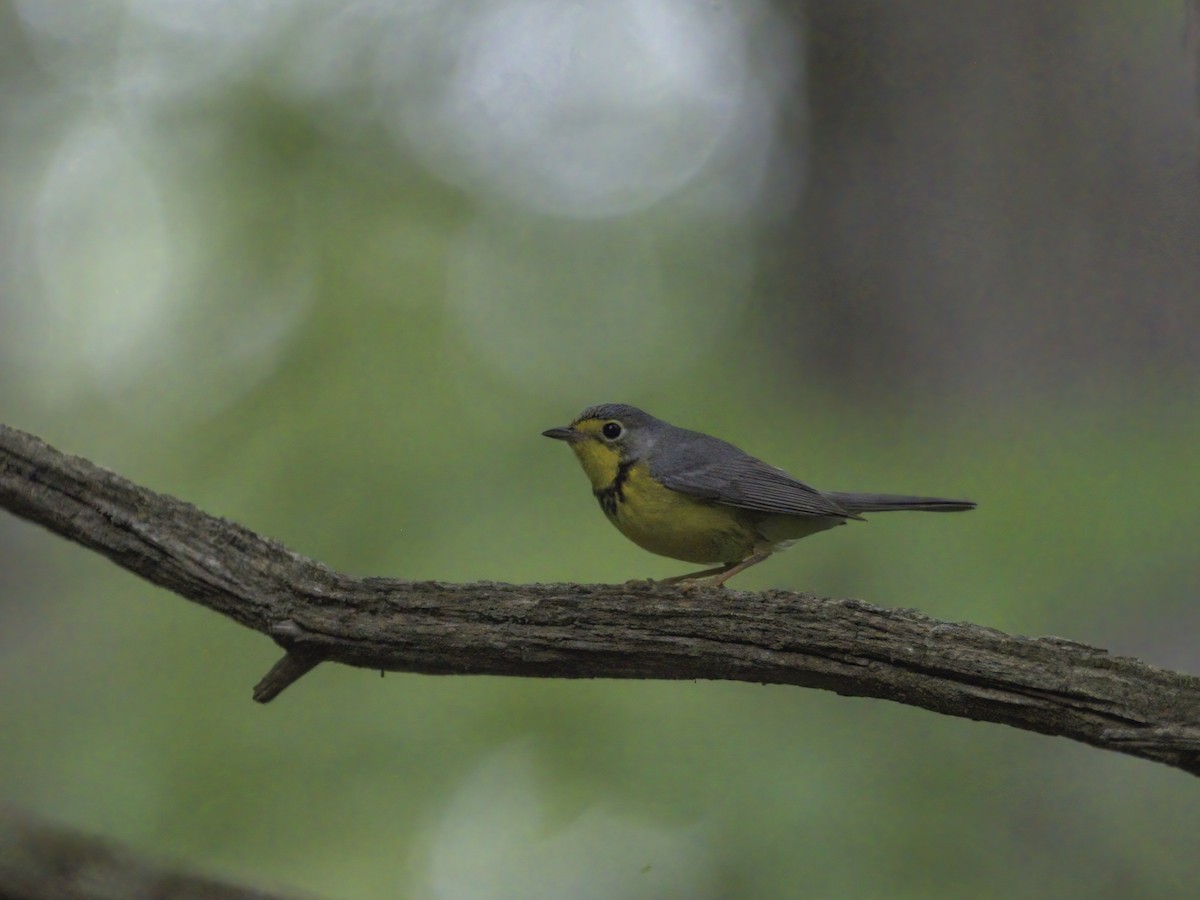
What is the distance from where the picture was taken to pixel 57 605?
5.56m

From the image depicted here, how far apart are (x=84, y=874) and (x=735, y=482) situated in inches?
94.0

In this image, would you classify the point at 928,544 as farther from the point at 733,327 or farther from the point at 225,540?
the point at 225,540

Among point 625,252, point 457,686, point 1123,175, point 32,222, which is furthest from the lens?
point 625,252

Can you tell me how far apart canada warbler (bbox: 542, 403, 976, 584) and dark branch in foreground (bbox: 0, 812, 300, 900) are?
68.0 inches

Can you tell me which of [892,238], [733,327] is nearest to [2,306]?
[733,327]

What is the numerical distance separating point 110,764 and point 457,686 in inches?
68.6

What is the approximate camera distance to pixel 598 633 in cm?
267

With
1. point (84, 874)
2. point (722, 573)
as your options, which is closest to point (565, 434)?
point (722, 573)

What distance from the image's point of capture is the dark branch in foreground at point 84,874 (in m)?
2.72

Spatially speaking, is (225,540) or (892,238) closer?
(225,540)

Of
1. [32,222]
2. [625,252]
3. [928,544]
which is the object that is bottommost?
[928,544]

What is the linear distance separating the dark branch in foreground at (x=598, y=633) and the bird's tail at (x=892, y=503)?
3.39 ft

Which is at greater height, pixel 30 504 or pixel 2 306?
pixel 2 306

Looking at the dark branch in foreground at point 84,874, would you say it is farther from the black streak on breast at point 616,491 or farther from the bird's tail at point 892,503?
the bird's tail at point 892,503
